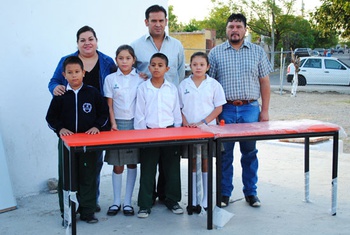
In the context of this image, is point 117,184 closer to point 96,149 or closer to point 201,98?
point 96,149

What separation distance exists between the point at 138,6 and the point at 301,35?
1691 inches

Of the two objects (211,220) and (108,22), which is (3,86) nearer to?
(108,22)

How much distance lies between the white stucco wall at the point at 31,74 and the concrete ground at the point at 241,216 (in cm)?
39

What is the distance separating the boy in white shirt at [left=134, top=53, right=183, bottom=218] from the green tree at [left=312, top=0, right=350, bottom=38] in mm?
17856

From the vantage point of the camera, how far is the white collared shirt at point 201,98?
438cm

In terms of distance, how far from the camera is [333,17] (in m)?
21.8

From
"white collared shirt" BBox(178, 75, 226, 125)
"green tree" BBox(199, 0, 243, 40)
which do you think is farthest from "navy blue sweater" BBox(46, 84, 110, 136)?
"green tree" BBox(199, 0, 243, 40)

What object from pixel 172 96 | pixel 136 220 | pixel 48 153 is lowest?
pixel 136 220

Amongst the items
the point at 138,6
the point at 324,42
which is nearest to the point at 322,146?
the point at 138,6

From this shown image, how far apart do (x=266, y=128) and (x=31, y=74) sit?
2.63 meters

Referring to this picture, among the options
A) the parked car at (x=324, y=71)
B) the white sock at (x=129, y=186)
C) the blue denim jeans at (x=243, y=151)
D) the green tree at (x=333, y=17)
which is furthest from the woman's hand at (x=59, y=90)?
the parked car at (x=324, y=71)

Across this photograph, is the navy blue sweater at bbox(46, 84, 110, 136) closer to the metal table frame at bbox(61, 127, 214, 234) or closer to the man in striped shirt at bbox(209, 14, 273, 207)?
the metal table frame at bbox(61, 127, 214, 234)

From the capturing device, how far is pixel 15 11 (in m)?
4.88

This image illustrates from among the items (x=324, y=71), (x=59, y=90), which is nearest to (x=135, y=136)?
(x=59, y=90)
